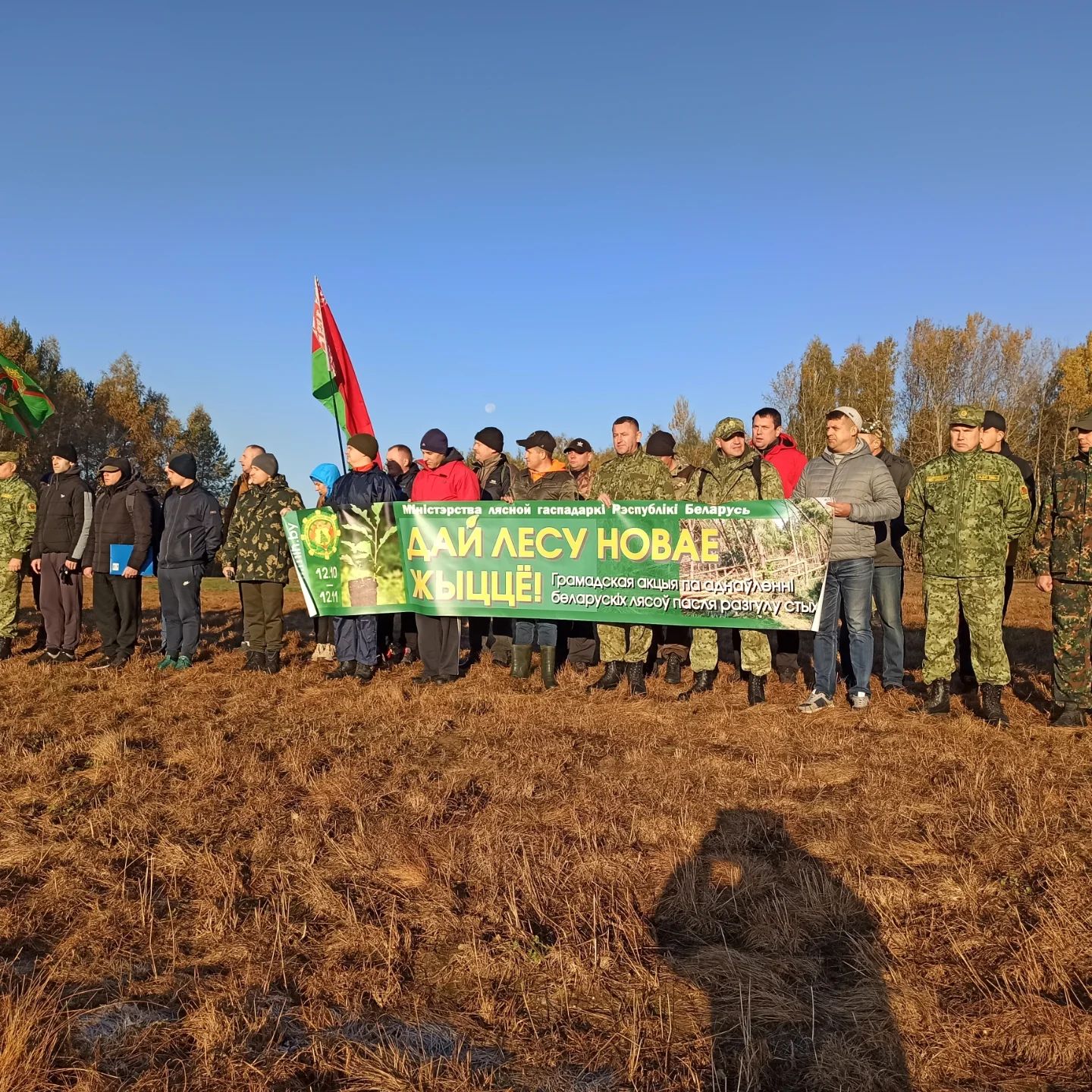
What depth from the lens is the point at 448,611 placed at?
802cm

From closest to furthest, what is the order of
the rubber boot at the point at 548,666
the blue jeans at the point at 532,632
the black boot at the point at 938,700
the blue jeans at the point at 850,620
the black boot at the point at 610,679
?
1. the black boot at the point at 938,700
2. the blue jeans at the point at 850,620
3. the black boot at the point at 610,679
4. the rubber boot at the point at 548,666
5. the blue jeans at the point at 532,632

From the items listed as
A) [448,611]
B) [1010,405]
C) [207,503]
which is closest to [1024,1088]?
[448,611]

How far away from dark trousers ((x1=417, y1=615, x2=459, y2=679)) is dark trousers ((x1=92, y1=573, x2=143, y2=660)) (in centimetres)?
319

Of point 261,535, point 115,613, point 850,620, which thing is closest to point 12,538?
point 115,613

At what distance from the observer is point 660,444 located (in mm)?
8242

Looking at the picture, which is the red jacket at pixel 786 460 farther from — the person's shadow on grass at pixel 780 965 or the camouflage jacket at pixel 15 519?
the camouflage jacket at pixel 15 519

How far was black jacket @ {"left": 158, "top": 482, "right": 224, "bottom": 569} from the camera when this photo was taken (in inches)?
344

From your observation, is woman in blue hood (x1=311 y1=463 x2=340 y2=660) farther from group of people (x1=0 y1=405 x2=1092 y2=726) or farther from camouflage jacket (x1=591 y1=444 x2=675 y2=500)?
camouflage jacket (x1=591 y1=444 x2=675 y2=500)

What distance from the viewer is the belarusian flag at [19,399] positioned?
11289 millimetres

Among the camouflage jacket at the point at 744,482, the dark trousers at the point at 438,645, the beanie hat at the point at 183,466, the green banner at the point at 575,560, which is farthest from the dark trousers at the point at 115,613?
the camouflage jacket at the point at 744,482

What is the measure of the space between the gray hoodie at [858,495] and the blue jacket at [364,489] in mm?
3994

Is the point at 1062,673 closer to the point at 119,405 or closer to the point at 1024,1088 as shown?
the point at 1024,1088

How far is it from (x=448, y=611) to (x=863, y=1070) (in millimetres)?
6012

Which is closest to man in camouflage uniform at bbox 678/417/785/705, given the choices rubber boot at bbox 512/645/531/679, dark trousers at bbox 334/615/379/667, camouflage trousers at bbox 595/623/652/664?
camouflage trousers at bbox 595/623/652/664
